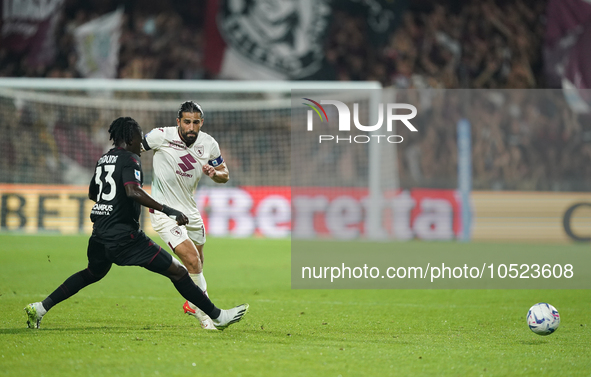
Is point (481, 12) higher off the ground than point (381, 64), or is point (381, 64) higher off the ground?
point (481, 12)

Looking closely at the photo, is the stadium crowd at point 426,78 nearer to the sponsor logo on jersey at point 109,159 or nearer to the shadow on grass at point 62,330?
the shadow on grass at point 62,330

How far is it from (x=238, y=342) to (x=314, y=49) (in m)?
17.8

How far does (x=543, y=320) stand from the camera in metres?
5.99

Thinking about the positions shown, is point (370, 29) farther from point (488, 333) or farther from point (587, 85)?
point (488, 333)

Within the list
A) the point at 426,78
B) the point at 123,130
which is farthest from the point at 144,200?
the point at 426,78

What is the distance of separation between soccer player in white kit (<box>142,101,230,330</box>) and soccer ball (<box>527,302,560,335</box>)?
2925 mm

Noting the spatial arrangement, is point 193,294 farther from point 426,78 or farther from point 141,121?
point 426,78

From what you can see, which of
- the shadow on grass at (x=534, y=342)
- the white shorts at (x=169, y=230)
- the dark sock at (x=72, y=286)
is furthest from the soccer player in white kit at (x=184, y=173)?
the shadow on grass at (x=534, y=342)

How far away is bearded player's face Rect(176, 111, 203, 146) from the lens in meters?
6.55

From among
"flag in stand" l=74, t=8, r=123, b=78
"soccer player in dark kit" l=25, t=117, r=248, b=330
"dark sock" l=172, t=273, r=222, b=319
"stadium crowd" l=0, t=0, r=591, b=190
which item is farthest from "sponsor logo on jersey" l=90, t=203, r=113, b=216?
"flag in stand" l=74, t=8, r=123, b=78

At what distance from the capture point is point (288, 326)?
21.2ft

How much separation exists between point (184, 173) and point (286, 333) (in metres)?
1.82

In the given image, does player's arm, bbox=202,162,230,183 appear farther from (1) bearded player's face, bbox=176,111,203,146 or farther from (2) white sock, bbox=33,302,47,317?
(2) white sock, bbox=33,302,47,317

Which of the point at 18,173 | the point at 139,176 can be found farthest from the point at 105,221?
the point at 18,173
